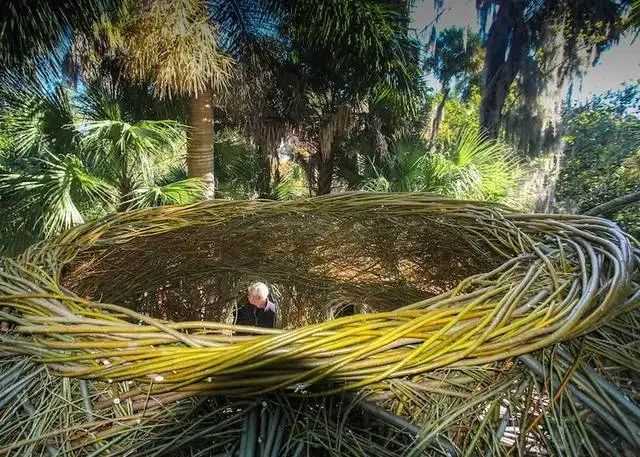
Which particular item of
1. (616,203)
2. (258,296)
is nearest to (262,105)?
(258,296)

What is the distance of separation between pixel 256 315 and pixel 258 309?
4cm

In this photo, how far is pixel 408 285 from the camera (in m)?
1.64

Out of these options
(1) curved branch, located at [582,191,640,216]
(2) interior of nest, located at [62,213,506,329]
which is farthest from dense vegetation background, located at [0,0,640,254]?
(2) interior of nest, located at [62,213,506,329]

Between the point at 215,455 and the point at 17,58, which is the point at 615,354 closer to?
the point at 215,455

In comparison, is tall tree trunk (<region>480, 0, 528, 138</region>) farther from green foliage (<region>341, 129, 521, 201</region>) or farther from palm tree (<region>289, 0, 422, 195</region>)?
green foliage (<region>341, 129, 521, 201</region>)

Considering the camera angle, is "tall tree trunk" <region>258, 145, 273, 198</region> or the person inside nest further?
"tall tree trunk" <region>258, 145, 273, 198</region>

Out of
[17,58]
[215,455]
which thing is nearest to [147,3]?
[17,58]

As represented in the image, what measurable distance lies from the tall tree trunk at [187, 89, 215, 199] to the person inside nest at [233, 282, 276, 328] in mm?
1802

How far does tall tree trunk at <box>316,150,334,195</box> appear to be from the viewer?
5.69 metres

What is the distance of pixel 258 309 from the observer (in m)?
2.36

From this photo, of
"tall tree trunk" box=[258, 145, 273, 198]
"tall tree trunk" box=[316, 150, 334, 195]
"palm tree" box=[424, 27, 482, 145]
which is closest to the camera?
"tall tree trunk" box=[258, 145, 273, 198]

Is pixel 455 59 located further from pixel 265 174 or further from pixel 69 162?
pixel 69 162

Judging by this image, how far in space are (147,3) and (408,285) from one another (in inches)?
133

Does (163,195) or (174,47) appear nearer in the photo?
(163,195)
